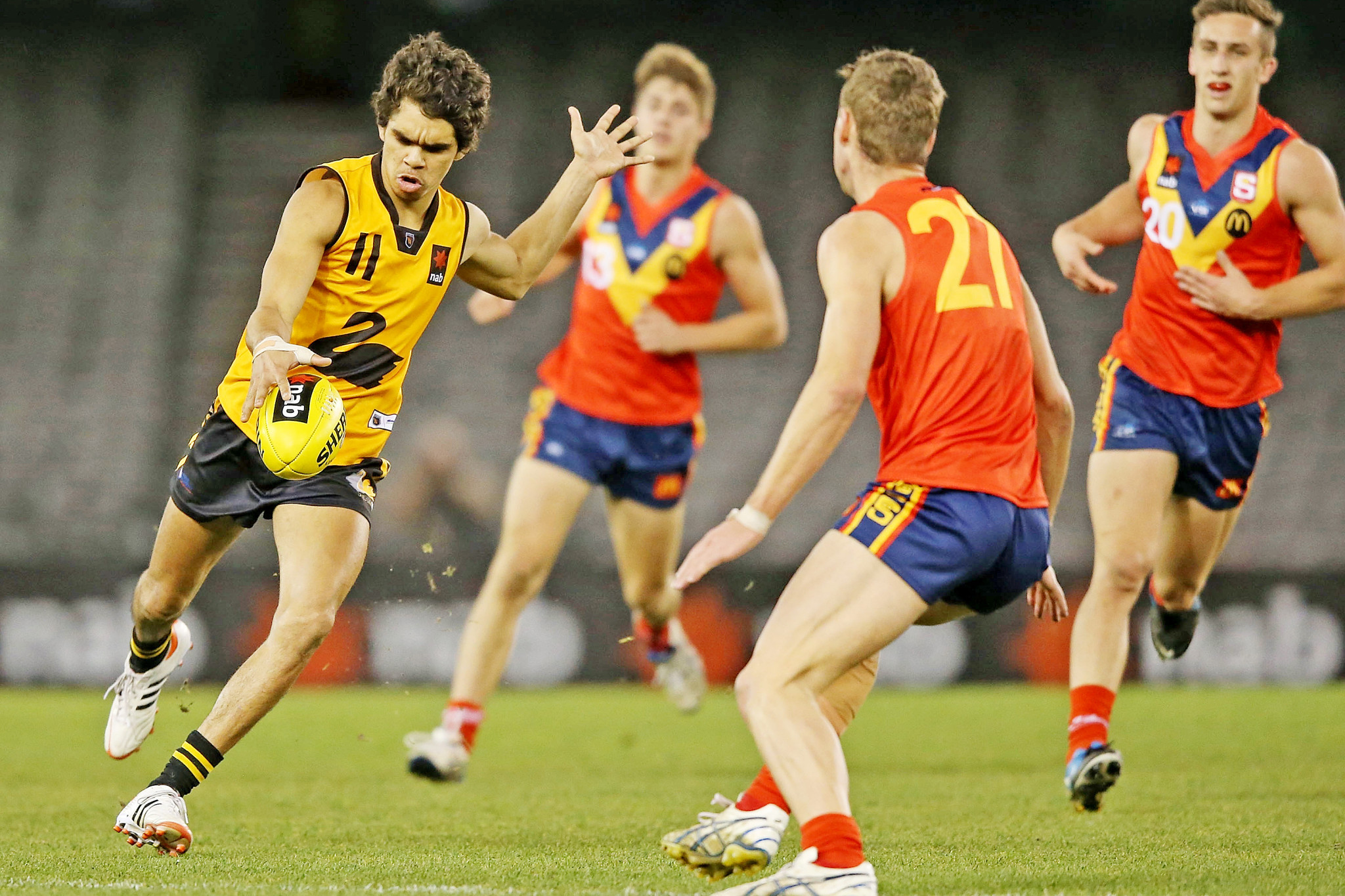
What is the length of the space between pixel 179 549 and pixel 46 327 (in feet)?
41.1

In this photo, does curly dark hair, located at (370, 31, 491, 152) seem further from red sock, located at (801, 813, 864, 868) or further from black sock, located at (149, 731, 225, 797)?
red sock, located at (801, 813, 864, 868)

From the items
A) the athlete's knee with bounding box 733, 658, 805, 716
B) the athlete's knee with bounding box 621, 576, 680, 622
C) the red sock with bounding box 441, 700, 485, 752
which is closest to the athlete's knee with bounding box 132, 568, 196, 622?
the red sock with bounding box 441, 700, 485, 752

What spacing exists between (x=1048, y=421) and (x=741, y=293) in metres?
3.55

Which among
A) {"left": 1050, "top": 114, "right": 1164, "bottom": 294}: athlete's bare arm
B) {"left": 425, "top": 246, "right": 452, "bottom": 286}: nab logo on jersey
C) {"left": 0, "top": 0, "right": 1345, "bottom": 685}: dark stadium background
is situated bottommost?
{"left": 0, "top": 0, "right": 1345, "bottom": 685}: dark stadium background

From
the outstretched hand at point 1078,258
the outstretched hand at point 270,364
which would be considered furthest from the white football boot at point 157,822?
the outstretched hand at point 1078,258

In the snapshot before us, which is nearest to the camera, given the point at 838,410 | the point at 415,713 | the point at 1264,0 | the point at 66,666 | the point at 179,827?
the point at 838,410

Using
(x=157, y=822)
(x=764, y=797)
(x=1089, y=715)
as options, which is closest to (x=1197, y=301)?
(x=1089, y=715)

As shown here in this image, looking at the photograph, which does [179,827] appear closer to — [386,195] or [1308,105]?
[386,195]

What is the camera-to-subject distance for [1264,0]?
6398mm

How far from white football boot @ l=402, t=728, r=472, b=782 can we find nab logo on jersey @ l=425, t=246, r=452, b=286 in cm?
243

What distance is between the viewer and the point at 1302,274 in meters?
Answer: 6.18

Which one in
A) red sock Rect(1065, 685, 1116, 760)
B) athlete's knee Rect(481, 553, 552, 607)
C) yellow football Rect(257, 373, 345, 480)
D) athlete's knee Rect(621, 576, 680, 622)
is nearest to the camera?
yellow football Rect(257, 373, 345, 480)

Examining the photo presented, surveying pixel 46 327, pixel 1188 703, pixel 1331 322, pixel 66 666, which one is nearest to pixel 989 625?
pixel 1188 703

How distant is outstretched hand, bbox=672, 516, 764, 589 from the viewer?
12.8 feet
